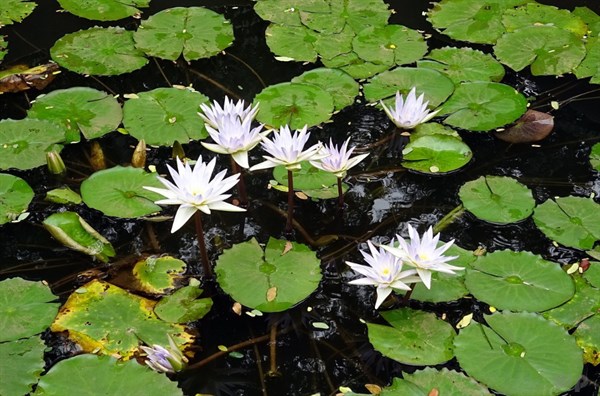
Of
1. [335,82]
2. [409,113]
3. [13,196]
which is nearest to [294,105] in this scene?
[335,82]

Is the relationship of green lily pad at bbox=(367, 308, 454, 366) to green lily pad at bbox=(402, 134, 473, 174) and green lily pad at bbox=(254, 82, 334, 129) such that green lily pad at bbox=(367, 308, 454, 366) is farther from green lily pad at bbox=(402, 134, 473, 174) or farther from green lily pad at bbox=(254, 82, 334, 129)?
green lily pad at bbox=(254, 82, 334, 129)

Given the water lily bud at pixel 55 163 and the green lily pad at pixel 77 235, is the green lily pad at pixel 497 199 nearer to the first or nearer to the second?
the green lily pad at pixel 77 235

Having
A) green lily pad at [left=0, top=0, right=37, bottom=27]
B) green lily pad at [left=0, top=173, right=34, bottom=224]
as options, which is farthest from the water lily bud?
green lily pad at [left=0, top=0, right=37, bottom=27]

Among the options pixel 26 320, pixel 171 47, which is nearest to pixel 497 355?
pixel 26 320

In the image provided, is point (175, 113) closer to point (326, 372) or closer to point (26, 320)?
point (26, 320)

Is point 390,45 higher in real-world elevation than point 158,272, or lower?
higher

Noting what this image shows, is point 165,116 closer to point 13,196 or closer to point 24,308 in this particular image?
point 13,196
